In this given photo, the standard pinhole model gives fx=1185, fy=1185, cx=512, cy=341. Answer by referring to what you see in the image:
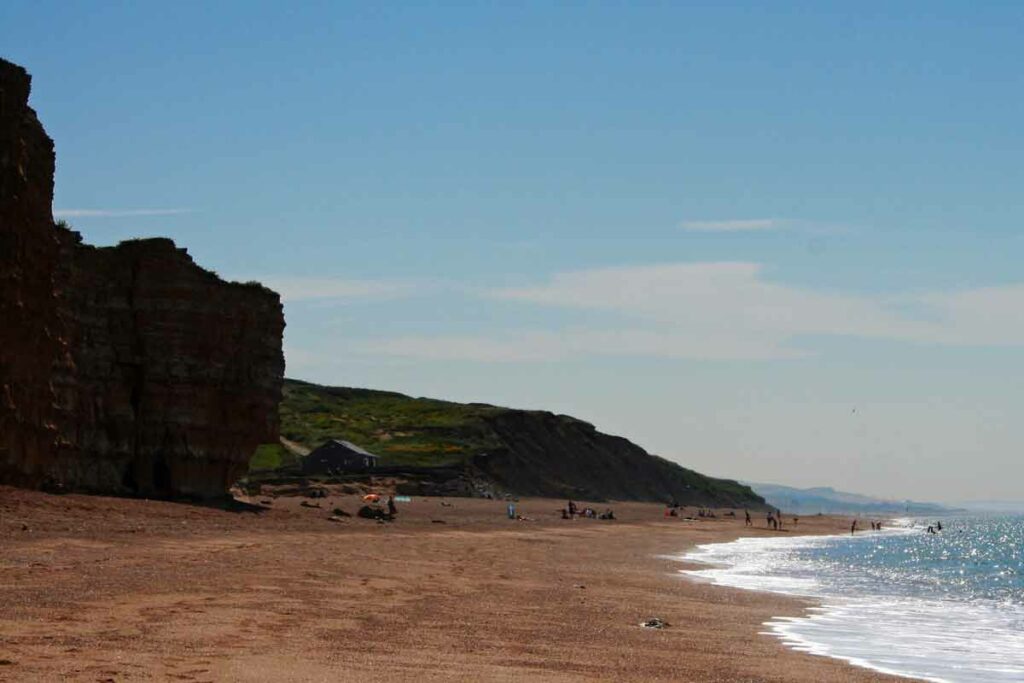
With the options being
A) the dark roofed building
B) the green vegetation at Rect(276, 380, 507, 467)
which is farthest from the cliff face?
the green vegetation at Rect(276, 380, 507, 467)

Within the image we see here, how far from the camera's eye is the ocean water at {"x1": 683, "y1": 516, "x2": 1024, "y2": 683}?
69.8ft

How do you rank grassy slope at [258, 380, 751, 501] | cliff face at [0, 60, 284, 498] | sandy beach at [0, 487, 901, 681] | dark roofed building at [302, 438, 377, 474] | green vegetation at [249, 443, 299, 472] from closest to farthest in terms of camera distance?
sandy beach at [0, 487, 901, 681] < cliff face at [0, 60, 284, 498] < dark roofed building at [302, 438, 377, 474] < green vegetation at [249, 443, 299, 472] < grassy slope at [258, 380, 751, 501]

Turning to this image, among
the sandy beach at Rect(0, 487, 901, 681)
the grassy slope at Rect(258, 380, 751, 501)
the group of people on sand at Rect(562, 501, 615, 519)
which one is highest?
the grassy slope at Rect(258, 380, 751, 501)

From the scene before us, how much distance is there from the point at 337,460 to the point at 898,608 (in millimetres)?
66023

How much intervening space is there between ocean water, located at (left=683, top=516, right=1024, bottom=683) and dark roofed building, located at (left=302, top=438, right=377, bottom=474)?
3456 cm

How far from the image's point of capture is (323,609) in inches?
816

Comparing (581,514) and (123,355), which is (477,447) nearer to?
(581,514)

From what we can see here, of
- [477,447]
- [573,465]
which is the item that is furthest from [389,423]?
[573,465]

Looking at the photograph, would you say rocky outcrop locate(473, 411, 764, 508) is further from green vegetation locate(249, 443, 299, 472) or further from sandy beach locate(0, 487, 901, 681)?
sandy beach locate(0, 487, 901, 681)

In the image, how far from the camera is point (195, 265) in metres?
49.7

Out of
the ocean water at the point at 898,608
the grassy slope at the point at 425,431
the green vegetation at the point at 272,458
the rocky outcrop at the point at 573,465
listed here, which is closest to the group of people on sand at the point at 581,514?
the grassy slope at the point at 425,431

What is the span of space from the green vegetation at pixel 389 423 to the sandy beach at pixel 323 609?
216ft

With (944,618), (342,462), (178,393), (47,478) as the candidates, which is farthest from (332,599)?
(342,462)

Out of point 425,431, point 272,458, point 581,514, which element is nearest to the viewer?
point 581,514
